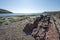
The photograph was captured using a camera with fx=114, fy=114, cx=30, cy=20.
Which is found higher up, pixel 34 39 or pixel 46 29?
pixel 46 29

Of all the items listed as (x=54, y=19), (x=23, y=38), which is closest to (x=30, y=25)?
(x=23, y=38)

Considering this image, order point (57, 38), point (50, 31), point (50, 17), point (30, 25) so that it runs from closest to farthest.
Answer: point (57, 38) < point (50, 31) < point (50, 17) < point (30, 25)

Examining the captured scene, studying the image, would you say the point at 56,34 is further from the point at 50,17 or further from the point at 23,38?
the point at 23,38

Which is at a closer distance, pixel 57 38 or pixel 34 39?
pixel 57 38

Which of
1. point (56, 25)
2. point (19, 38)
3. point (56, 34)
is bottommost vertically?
point (19, 38)

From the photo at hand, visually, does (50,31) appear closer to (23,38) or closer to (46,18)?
(46,18)

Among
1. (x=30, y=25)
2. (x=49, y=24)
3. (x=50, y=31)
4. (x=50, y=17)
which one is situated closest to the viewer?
(x=50, y=31)

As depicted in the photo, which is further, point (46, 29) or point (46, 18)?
point (46, 18)

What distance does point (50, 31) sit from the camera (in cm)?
1021

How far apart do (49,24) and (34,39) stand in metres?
2.18

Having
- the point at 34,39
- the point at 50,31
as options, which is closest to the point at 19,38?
the point at 34,39

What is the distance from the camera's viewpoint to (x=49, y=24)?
1095 cm

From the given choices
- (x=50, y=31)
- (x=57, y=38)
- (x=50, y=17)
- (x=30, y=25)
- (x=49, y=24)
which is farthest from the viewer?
(x=30, y=25)

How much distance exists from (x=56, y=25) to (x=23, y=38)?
3919 mm
